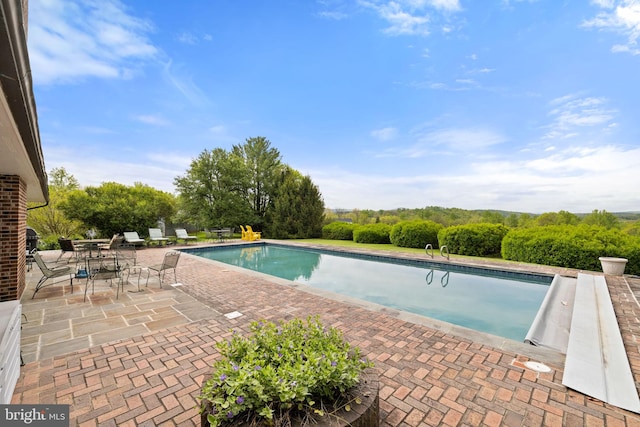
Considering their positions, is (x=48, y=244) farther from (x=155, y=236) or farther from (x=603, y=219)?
(x=603, y=219)

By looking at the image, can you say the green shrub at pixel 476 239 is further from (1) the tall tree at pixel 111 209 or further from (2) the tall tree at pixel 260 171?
(1) the tall tree at pixel 111 209

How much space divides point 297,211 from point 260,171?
5.32 metres

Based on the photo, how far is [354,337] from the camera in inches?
133

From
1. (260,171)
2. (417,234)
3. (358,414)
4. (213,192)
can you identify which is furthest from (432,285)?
(260,171)

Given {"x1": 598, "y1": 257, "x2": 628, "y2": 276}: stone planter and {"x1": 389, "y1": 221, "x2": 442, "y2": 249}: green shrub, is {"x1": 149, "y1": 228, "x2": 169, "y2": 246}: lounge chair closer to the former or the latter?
{"x1": 389, "y1": 221, "x2": 442, "y2": 249}: green shrub

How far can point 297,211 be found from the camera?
1991 centimetres

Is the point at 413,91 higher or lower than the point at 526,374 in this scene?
higher

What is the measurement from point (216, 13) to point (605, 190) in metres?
15.9

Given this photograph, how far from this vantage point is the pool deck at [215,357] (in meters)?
2.07

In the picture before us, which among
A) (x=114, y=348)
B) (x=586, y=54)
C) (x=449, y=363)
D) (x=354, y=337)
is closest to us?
(x=449, y=363)

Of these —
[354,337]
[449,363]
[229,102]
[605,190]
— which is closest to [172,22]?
[229,102]

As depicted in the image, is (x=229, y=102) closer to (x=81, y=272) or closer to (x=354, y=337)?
(x=81, y=272)

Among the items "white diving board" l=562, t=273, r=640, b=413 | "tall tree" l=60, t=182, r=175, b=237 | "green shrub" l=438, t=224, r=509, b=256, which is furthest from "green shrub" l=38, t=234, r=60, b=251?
"green shrub" l=438, t=224, r=509, b=256

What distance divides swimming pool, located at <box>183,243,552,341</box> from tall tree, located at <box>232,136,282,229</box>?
1064cm
